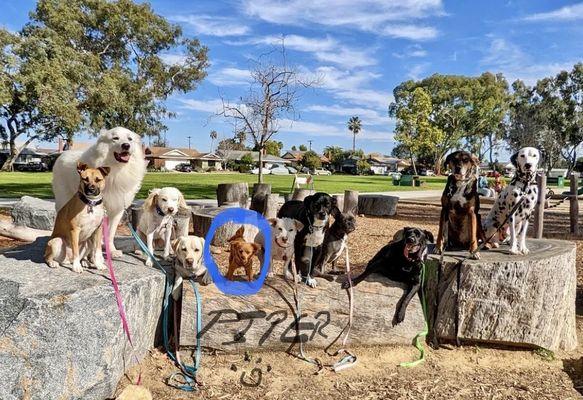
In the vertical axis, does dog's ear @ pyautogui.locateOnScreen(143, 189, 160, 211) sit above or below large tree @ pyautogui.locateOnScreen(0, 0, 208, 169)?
below

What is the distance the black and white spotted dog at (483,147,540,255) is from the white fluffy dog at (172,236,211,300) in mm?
2860

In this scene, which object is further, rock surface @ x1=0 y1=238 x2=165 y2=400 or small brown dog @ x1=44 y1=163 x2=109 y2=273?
small brown dog @ x1=44 y1=163 x2=109 y2=273

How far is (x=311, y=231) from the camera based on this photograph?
12.7ft

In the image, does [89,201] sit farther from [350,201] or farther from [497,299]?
[350,201]

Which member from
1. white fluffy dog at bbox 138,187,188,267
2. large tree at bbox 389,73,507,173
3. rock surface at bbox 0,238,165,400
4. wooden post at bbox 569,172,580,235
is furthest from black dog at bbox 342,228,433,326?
large tree at bbox 389,73,507,173

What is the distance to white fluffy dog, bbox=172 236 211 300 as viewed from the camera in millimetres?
3846

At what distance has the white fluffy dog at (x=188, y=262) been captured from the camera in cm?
385

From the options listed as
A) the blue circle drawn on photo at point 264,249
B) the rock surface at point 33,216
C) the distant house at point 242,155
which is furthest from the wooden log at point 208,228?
the distant house at point 242,155

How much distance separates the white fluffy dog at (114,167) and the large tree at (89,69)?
37.2ft

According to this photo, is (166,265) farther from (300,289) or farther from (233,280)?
(300,289)

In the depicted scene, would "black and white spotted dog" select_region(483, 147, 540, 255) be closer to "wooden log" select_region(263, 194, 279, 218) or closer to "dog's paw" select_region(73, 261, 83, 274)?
"dog's paw" select_region(73, 261, 83, 274)

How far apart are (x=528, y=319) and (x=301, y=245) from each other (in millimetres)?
2301

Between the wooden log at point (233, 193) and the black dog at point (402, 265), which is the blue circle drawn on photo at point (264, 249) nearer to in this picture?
the black dog at point (402, 265)

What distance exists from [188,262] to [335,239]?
1.32 m
